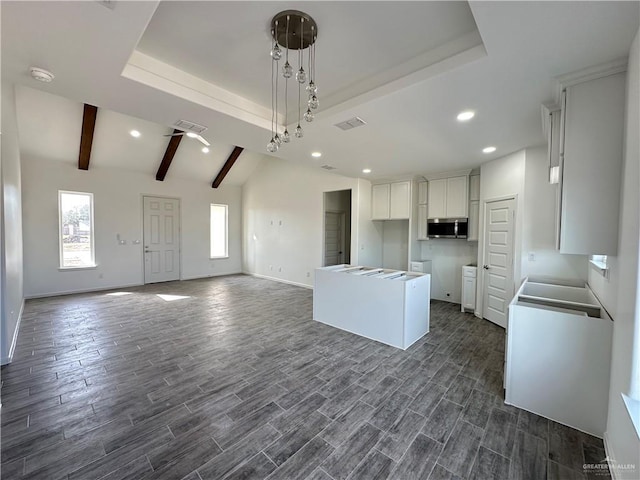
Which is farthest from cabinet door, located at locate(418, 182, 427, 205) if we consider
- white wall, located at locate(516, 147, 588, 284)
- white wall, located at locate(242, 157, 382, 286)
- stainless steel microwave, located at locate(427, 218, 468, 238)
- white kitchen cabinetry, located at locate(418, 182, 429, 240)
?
white wall, located at locate(516, 147, 588, 284)

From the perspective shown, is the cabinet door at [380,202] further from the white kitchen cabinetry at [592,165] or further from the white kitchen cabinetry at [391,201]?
the white kitchen cabinetry at [592,165]

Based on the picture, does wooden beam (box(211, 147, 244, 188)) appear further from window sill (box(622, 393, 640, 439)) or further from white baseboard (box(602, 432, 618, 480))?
white baseboard (box(602, 432, 618, 480))

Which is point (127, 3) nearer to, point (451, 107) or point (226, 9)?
point (226, 9)

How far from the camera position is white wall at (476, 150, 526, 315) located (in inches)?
157

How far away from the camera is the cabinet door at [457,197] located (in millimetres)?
5258

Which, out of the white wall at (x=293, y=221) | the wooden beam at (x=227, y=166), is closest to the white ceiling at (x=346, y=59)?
the white wall at (x=293, y=221)

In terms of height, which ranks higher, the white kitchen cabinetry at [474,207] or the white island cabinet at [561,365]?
the white kitchen cabinetry at [474,207]

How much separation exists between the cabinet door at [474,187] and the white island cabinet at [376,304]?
7.78 feet

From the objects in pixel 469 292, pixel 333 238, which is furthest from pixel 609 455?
pixel 333 238

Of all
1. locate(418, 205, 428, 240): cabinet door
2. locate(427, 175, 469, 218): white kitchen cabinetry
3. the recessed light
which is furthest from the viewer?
locate(418, 205, 428, 240): cabinet door

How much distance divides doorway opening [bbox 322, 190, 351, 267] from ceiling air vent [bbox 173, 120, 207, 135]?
3821mm

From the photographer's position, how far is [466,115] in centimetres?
279

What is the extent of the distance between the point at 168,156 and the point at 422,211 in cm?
640

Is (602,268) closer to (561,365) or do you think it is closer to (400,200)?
(561,365)
